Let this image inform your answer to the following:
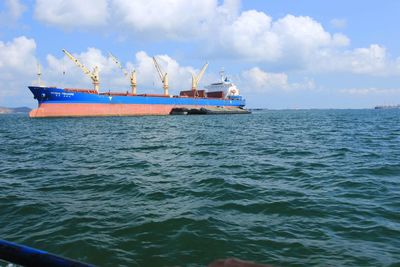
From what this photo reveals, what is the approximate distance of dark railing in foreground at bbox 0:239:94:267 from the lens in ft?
5.68

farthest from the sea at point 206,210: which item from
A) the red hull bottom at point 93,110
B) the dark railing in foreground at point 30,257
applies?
the red hull bottom at point 93,110

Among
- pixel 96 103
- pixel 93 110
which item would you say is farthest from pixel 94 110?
pixel 96 103

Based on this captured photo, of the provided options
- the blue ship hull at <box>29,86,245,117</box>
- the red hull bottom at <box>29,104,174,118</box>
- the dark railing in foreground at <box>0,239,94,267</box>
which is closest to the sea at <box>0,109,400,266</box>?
the dark railing in foreground at <box>0,239,94,267</box>

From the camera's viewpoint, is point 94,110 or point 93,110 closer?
point 93,110

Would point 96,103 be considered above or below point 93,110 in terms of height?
above

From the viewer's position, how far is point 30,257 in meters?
1.82

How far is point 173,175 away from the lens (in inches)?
460

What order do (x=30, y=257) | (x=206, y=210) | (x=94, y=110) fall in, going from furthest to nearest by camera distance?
1. (x=94, y=110)
2. (x=206, y=210)
3. (x=30, y=257)

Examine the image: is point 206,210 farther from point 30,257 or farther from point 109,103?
point 109,103

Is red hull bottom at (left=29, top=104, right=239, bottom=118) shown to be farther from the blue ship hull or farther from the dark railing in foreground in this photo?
the dark railing in foreground

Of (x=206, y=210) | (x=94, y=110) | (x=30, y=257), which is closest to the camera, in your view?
(x=30, y=257)

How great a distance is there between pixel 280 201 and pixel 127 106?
6066 centimetres

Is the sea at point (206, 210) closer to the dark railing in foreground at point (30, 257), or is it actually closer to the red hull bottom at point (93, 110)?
A: the dark railing in foreground at point (30, 257)

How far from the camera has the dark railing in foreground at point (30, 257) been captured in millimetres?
1730
